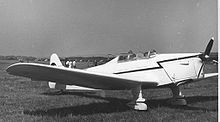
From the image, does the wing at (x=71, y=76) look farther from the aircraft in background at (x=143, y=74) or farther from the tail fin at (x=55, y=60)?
the tail fin at (x=55, y=60)

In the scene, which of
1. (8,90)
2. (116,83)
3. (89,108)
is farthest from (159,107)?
(8,90)

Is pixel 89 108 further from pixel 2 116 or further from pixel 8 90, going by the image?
pixel 8 90

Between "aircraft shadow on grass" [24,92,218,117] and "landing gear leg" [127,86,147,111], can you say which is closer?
"aircraft shadow on grass" [24,92,218,117]

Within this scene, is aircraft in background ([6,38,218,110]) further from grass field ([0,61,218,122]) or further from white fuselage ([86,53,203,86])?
grass field ([0,61,218,122])

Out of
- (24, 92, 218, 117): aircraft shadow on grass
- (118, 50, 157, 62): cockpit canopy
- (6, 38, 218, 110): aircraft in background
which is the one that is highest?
(118, 50, 157, 62): cockpit canopy

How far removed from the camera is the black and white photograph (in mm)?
3871

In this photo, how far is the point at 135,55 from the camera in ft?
17.2

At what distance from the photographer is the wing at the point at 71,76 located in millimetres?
3820

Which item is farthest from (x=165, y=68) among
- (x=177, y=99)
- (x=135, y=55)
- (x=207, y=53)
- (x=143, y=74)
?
(x=177, y=99)

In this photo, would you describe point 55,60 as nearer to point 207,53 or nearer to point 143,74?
point 143,74

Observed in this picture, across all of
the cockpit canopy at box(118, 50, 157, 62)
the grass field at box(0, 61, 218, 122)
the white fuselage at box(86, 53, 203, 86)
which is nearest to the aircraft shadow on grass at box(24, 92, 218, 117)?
the grass field at box(0, 61, 218, 122)

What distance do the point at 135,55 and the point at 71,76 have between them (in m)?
1.41

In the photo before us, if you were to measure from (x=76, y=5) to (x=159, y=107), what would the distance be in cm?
227

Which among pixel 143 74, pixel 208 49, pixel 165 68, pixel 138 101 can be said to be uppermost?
pixel 208 49
